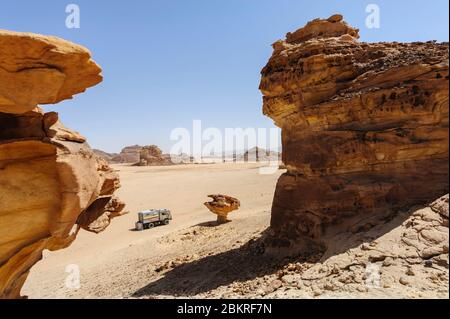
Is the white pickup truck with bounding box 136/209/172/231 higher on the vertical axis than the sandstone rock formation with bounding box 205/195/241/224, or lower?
lower

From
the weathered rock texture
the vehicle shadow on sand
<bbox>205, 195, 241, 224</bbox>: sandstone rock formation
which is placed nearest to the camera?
the weathered rock texture

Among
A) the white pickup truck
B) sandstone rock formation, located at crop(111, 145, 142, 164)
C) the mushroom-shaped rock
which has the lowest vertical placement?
the white pickup truck

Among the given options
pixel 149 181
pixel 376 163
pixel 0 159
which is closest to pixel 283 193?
pixel 376 163

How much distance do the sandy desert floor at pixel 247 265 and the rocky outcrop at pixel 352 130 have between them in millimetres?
683

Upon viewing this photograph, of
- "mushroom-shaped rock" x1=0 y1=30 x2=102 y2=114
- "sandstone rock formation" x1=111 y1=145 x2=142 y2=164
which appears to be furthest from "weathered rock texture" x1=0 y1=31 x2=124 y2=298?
"sandstone rock formation" x1=111 y1=145 x2=142 y2=164

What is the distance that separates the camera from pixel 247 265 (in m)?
8.68

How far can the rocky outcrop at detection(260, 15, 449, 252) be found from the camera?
706 cm

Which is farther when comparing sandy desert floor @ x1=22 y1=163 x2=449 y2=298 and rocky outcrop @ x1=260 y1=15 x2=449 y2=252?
rocky outcrop @ x1=260 y1=15 x2=449 y2=252

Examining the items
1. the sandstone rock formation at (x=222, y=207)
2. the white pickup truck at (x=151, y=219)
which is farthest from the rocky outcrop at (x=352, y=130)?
the white pickup truck at (x=151, y=219)

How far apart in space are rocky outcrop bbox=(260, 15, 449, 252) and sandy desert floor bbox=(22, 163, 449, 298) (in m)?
0.68

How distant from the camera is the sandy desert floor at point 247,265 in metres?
5.33

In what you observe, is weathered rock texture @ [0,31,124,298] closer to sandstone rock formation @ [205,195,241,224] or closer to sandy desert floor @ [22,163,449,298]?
sandy desert floor @ [22,163,449,298]

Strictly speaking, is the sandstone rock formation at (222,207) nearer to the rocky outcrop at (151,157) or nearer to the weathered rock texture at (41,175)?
the weathered rock texture at (41,175)

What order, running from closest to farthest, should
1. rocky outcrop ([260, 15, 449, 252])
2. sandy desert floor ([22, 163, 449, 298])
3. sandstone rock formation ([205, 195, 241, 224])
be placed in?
sandy desert floor ([22, 163, 449, 298]) → rocky outcrop ([260, 15, 449, 252]) → sandstone rock formation ([205, 195, 241, 224])
